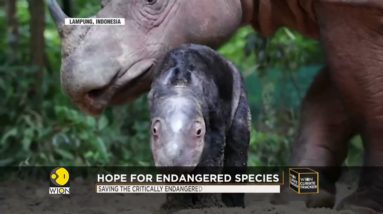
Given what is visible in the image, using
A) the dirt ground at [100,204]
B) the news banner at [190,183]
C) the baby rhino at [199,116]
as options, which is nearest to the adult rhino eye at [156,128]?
the baby rhino at [199,116]

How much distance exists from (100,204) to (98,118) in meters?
1.30

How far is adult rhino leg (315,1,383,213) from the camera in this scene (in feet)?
8.96

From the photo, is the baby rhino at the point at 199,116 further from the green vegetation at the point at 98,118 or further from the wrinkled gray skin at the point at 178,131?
the green vegetation at the point at 98,118

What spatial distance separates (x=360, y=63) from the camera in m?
2.76

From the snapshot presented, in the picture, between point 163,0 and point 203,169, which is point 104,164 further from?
point 203,169

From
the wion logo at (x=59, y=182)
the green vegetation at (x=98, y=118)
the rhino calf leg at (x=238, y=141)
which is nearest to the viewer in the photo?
the rhino calf leg at (x=238, y=141)

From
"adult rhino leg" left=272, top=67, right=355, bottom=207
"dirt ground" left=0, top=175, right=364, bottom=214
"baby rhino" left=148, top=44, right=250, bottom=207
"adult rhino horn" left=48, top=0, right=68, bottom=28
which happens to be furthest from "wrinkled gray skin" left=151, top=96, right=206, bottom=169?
"adult rhino leg" left=272, top=67, right=355, bottom=207

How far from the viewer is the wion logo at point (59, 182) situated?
2.77 metres

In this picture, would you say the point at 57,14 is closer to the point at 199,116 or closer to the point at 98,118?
the point at 199,116

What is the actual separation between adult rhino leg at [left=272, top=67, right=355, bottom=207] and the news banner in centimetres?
26

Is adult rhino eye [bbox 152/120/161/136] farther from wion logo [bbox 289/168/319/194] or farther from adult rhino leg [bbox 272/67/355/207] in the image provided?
adult rhino leg [bbox 272/67/355/207]

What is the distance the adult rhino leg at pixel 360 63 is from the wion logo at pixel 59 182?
84 cm

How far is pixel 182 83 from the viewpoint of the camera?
235 cm

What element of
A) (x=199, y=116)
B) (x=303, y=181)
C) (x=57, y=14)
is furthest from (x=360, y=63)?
(x=57, y=14)
